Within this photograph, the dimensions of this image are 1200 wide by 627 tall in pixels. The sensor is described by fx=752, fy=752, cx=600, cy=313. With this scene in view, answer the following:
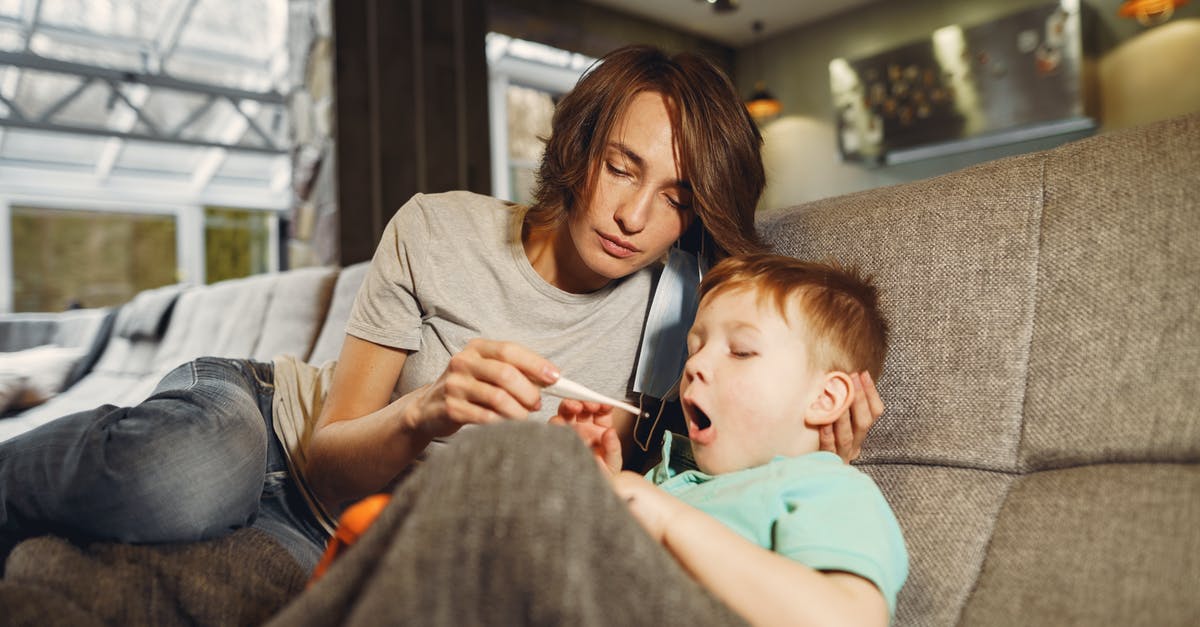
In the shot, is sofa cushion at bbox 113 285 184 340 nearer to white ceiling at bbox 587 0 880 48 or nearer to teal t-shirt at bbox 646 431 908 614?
white ceiling at bbox 587 0 880 48

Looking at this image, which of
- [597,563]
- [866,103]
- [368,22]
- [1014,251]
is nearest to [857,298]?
[1014,251]

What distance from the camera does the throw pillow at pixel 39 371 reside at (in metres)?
2.92

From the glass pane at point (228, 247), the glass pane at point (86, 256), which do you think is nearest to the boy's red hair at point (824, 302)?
the glass pane at point (228, 247)

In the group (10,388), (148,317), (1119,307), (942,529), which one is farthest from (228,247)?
(1119,307)

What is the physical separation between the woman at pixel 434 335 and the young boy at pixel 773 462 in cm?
10

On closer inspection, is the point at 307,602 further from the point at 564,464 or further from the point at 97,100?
the point at 97,100

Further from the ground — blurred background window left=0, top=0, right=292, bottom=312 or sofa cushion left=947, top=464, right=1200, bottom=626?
blurred background window left=0, top=0, right=292, bottom=312

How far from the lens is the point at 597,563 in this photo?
577mm

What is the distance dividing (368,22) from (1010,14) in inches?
145

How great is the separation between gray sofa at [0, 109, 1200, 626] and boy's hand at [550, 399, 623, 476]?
0.38 meters

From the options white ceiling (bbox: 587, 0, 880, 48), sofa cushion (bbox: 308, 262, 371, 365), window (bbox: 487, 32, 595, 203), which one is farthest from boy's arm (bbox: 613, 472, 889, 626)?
white ceiling (bbox: 587, 0, 880, 48)

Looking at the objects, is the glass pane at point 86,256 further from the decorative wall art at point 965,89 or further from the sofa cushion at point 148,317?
the decorative wall art at point 965,89

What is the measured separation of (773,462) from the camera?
3.03 feet

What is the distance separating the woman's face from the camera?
3.92 ft
